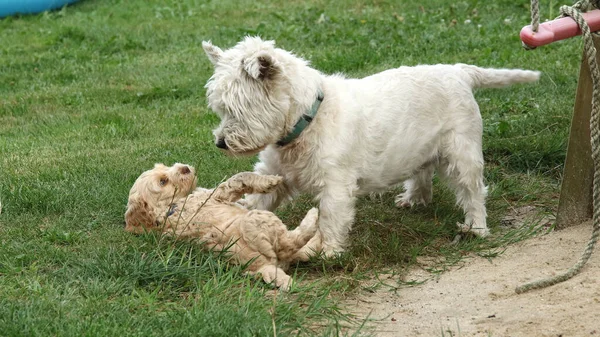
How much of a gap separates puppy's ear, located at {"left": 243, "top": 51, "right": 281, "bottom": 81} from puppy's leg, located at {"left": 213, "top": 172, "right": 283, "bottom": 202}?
0.62 m

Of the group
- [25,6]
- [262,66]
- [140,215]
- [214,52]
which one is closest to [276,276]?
[140,215]

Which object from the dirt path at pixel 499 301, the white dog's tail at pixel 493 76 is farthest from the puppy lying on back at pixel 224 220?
the white dog's tail at pixel 493 76

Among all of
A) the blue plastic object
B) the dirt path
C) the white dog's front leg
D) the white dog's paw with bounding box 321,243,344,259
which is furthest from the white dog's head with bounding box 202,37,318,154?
the blue plastic object

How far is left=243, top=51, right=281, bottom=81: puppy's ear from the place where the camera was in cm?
523

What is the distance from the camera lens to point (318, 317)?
4.69m

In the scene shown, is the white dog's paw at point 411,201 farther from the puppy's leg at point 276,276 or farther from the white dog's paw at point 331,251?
the puppy's leg at point 276,276

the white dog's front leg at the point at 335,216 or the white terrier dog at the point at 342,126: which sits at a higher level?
the white terrier dog at the point at 342,126

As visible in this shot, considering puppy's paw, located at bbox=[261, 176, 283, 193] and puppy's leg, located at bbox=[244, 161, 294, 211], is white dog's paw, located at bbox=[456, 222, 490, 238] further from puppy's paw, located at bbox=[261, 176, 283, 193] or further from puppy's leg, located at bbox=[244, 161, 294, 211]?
puppy's paw, located at bbox=[261, 176, 283, 193]

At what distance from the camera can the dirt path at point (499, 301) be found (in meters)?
4.45

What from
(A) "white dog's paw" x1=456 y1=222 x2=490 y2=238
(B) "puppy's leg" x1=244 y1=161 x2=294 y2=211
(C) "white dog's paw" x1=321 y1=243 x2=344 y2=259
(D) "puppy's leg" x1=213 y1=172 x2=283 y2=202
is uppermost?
(D) "puppy's leg" x1=213 y1=172 x2=283 y2=202

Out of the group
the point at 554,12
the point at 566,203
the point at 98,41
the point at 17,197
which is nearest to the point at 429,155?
the point at 566,203

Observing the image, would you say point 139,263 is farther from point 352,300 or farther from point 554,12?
point 554,12

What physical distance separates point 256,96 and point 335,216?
0.91 m

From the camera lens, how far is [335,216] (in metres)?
5.54
